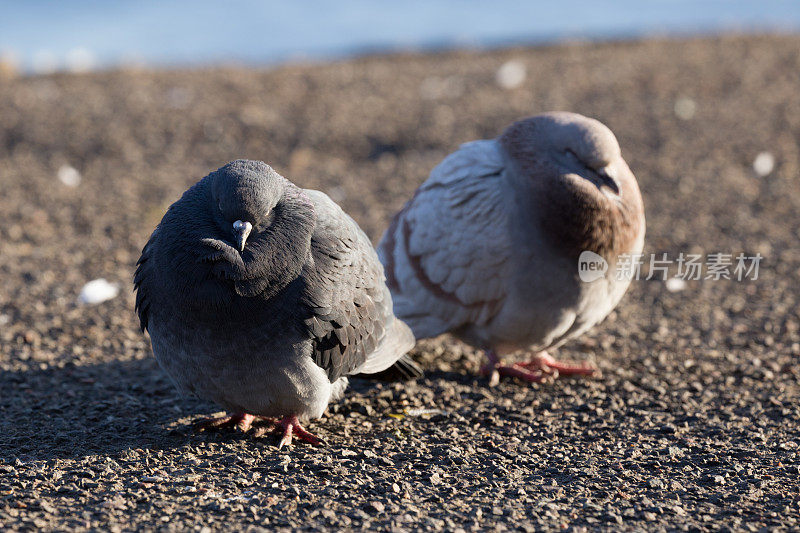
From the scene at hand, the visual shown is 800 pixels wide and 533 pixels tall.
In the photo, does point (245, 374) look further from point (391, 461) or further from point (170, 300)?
point (391, 461)

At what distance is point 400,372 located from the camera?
458 cm

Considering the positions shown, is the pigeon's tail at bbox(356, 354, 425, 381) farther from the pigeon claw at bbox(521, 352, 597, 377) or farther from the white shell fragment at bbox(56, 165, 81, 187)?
the white shell fragment at bbox(56, 165, 81, 187)

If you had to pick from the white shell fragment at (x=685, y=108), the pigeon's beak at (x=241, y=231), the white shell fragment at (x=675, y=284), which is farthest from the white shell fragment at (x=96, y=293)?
the white shell fragment at (x=685, y=108)

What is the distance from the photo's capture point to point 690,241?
7.09 meters

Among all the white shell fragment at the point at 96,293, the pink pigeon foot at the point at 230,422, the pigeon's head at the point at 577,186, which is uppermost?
the pigeon's head at the point at 577,186

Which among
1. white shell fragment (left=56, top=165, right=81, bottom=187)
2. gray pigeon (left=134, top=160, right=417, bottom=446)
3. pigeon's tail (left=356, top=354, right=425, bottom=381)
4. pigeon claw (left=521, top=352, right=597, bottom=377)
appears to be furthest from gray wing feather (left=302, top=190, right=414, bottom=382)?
white shell fragment (left=56, top=165, right=81, bottom=187)

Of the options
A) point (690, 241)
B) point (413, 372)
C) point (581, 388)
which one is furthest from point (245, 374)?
point (690, 241)

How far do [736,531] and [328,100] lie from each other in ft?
26.4

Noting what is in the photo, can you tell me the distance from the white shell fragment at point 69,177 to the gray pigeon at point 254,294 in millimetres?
5062

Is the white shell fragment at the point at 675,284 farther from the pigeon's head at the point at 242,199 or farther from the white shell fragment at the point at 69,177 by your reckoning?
the white shell fragment at the point at 69,177

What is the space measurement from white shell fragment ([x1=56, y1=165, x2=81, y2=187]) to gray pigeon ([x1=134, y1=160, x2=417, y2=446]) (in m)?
5.06

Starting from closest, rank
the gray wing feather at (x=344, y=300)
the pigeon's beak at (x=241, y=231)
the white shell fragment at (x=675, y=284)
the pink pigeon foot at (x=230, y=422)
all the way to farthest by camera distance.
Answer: the pigeon's beak at (x=241, y=231), the gray wing feather at (x=344, y=300), the pink pigeon foot at (x=230, y=422), the white shell fragment at (x=675, y=284)

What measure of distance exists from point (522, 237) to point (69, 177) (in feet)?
18.3

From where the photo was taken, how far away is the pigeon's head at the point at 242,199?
137 inches
